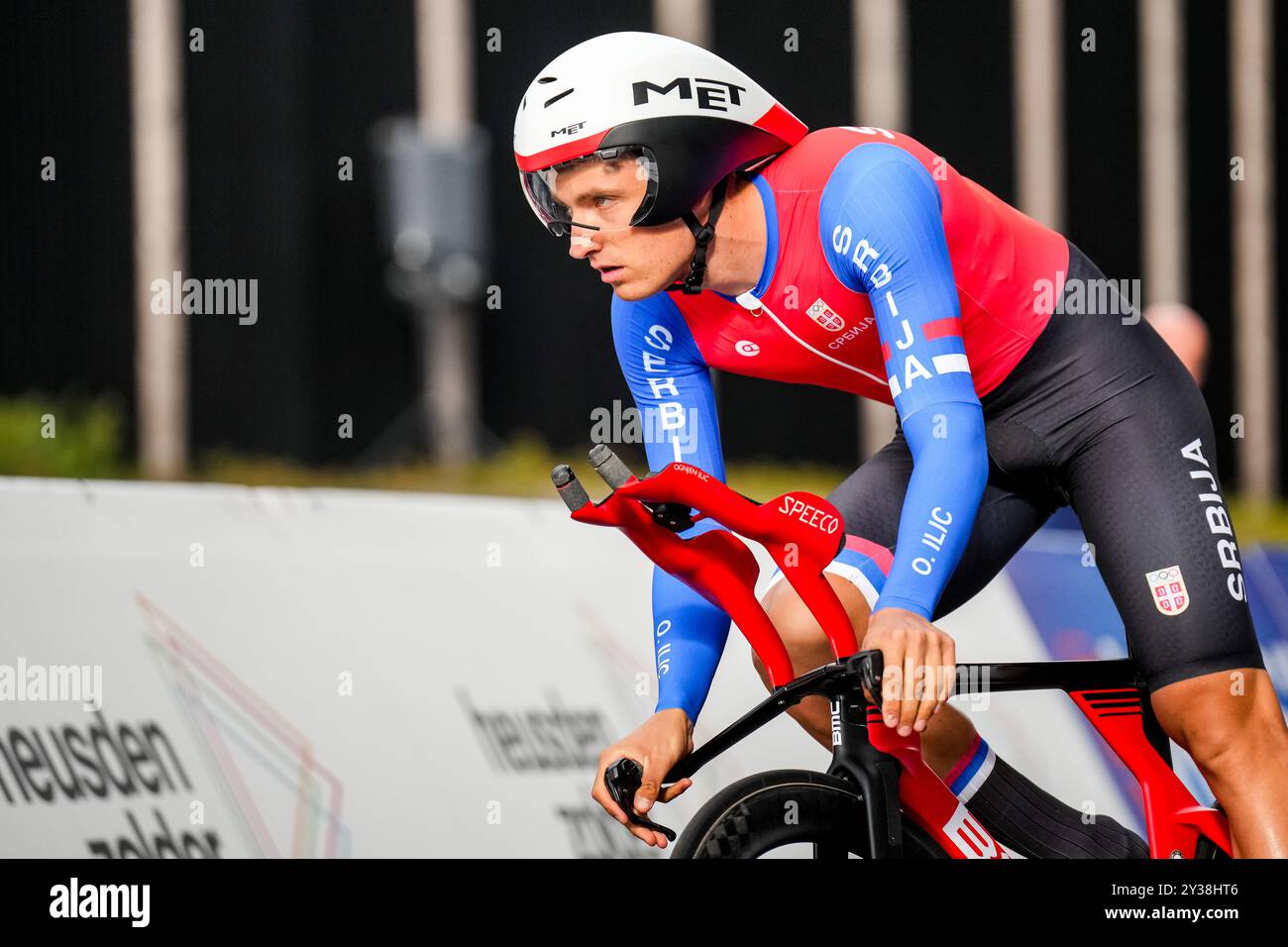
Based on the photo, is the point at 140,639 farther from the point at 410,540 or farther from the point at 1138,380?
the point at 1138,380

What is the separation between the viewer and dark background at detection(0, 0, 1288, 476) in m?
8.73

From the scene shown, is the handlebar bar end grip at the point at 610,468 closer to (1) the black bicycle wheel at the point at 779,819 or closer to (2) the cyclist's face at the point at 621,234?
(2) the cyclist's face at the point at 621,234

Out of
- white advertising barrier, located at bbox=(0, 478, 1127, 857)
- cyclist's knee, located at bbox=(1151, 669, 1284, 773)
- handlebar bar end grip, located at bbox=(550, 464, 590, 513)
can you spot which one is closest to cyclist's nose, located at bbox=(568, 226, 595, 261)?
handlebar bar end grip, located at bbox=(550, 464, 590, 513)

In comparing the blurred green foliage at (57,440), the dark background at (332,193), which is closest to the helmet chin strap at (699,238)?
the blurred green foliage at (57,440)

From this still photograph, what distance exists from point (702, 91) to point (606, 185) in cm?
25

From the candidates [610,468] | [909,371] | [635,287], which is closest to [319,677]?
[635,287]

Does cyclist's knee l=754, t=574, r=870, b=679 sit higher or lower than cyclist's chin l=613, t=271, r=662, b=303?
lower

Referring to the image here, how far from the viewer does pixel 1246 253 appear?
1251cm

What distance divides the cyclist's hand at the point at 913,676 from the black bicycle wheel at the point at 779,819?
10.1 inches

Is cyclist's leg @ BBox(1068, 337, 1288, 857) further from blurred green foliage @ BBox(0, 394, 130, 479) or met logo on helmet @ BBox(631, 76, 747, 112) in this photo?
blurred green foliage @ BBox(0, 394, 130, 479)

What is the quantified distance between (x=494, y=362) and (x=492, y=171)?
1.26 metres

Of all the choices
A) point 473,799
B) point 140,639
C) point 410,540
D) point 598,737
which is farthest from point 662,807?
point 140,639

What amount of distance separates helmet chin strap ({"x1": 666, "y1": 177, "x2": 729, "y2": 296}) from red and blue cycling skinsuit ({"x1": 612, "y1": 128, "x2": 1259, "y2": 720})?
0.09 m
